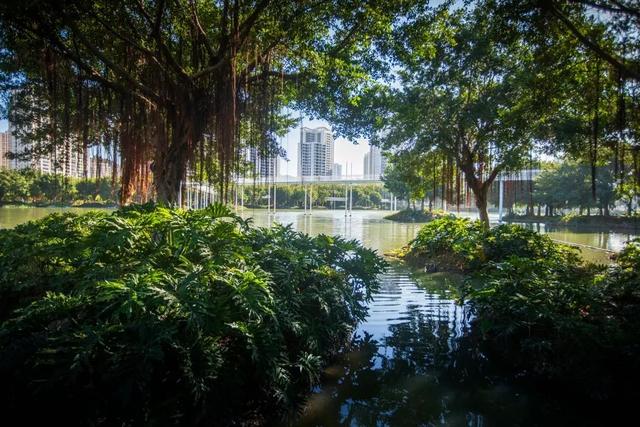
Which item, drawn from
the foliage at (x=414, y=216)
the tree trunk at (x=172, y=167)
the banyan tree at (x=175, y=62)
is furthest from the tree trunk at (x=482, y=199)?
the foliage at (x=414, y=216)

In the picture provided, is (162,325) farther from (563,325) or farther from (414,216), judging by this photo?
(414,216)

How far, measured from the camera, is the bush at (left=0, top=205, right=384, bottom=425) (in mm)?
2400

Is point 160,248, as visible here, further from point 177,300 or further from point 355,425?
point 355,425

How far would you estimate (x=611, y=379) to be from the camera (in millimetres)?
3383

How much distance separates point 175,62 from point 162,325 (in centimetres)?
568

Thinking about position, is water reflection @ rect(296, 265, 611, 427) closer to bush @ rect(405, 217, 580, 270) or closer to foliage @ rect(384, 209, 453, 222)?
bush @ rect(405, 217, 580, 270)

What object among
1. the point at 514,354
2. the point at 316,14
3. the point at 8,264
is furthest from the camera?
the point at 316,14

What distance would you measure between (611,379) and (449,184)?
36.2ft

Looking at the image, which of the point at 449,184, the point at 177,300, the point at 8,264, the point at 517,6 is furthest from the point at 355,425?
the point at 449,184

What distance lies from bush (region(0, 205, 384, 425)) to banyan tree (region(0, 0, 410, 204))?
322 centimetres

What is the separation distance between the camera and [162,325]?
2625 mm

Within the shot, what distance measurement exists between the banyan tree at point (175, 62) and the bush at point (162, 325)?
3225 mm

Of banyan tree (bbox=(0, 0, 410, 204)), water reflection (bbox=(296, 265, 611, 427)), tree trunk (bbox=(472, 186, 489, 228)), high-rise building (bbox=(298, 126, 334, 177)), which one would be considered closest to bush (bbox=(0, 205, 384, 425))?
water reflection (bbox=(296, 265, 611, 427))

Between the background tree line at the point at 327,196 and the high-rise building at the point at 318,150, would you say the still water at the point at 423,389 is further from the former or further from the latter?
the background tree line at the point at 327,196
